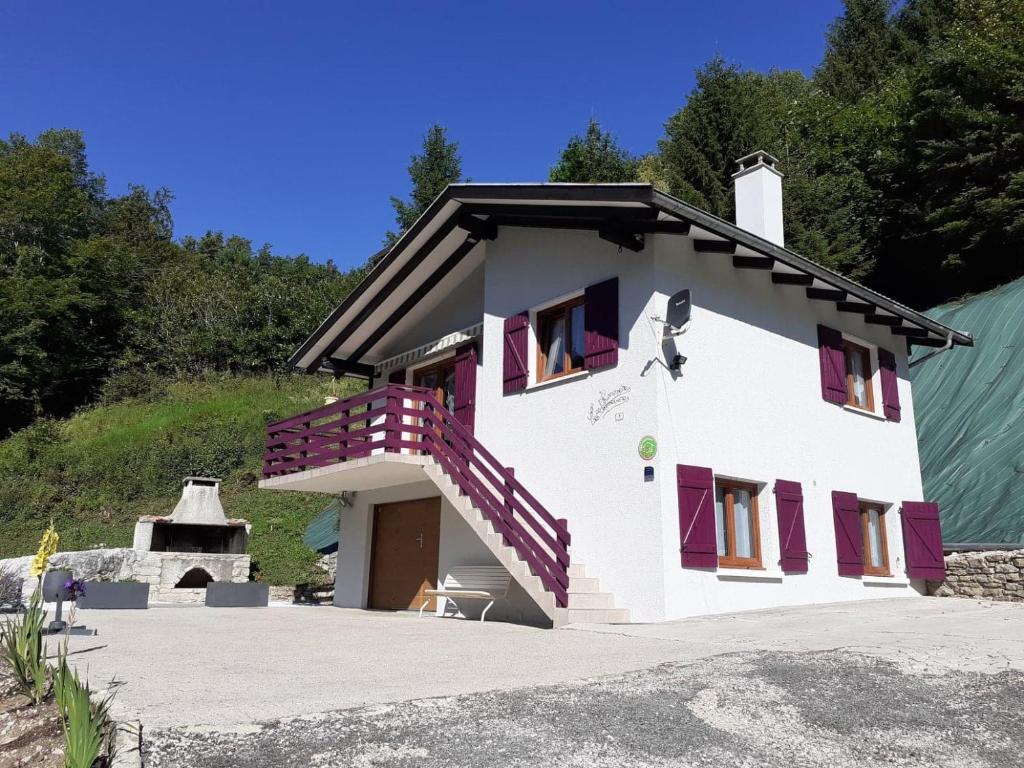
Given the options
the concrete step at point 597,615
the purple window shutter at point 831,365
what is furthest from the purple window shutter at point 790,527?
the concrete step at point 597,615

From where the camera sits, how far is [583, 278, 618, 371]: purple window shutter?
33.2 feet

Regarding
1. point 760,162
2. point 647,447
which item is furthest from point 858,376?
point 647,447

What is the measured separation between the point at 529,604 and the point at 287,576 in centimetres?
941

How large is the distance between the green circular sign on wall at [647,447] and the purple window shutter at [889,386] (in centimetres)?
562

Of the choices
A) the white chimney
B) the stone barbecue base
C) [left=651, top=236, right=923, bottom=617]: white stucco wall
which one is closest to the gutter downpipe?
[left=651, top=236, right=923, bottom=617]: white stucco wall

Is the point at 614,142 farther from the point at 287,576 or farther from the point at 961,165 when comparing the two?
the point at 287,576

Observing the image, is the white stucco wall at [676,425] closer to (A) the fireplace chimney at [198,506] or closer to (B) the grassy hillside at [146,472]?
(A) the fireplace chimney at [198,506]

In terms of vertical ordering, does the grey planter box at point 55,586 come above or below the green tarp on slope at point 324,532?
below

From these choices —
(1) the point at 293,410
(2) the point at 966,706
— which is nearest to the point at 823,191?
(1) the point at 293,410

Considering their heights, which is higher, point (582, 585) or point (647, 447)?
point (647, 447)

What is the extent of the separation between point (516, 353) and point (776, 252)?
3.68 metres

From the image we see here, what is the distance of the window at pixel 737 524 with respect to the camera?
33.0 feet

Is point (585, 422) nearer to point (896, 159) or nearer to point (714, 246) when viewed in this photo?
point (714, 246)

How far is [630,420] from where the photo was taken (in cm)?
972
